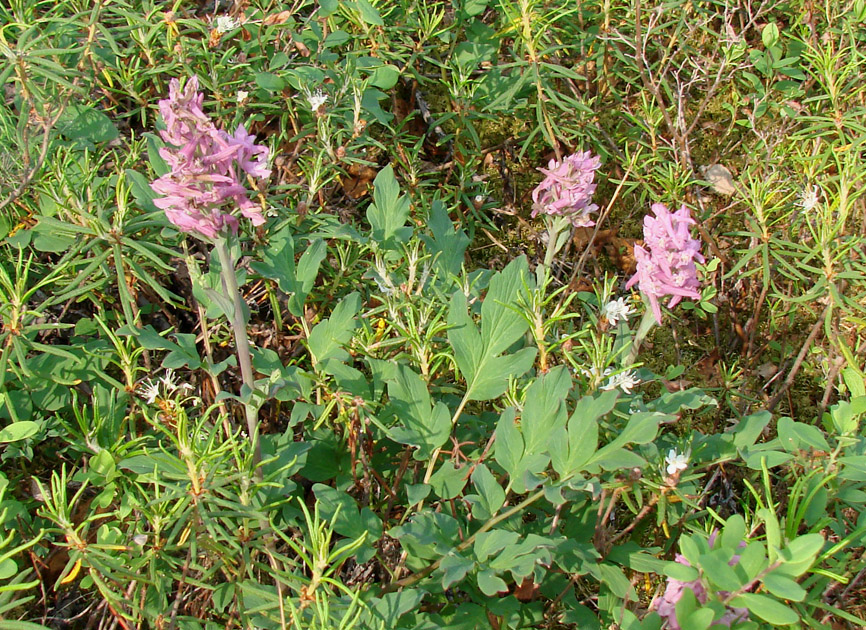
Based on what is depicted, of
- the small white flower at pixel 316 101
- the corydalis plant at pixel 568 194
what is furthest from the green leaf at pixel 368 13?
the corydalis plant at pixel 568 194

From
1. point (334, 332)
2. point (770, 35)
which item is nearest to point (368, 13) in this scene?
point (334, 332)

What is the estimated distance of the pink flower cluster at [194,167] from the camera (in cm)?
150

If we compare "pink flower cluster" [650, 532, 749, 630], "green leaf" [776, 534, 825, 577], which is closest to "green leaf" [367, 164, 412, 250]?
"pink flower cluster" [650, 532, 749, 630]

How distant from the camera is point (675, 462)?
1.88 metres

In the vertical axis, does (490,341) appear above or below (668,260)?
below

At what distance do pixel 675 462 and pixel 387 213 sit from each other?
1.17 m

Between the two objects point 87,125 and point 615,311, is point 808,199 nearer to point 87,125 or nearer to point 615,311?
point 615,311

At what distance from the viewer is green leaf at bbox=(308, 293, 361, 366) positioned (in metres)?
2.07

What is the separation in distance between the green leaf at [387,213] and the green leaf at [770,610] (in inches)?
56.1

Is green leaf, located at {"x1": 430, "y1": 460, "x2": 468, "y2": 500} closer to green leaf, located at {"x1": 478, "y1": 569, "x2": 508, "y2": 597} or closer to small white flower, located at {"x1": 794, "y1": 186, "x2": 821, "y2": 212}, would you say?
green leaf, located at {"x1": 478, "y1": 569, "x2": 508, "y2": 597}

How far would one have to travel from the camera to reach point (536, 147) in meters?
3.38

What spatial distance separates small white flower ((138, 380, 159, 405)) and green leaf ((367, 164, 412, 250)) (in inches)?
33.0

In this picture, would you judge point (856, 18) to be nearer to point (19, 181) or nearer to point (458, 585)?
point (458, 585)

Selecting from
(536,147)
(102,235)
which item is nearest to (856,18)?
(536,147)
